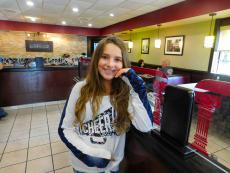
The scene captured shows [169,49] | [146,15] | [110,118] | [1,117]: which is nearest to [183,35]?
[169,49]

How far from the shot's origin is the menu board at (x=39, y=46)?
8.38 meters

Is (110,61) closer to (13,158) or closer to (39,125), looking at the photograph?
(13,158)

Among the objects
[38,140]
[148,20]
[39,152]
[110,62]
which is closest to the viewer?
[110,62]

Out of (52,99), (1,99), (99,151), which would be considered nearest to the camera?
(99,151)

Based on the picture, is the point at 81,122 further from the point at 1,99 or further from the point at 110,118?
the point at 1,99

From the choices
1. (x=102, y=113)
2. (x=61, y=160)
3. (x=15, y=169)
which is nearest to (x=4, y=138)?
(x=15, y=169)

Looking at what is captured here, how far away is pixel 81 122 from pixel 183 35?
5279 millimetres

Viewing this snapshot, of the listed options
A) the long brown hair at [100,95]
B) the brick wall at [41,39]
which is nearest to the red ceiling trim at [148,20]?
the brick wall at [41,39]

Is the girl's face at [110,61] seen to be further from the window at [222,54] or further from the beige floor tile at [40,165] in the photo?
the window at [222,54]

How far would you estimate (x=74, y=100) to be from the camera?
3.25ft

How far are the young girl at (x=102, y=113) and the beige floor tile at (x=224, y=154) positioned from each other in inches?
87.5

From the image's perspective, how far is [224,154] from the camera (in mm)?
2510

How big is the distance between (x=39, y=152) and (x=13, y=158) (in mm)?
341

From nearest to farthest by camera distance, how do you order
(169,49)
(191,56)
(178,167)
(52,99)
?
(178,167) < (52,99) < (191,56) < (169,49)
